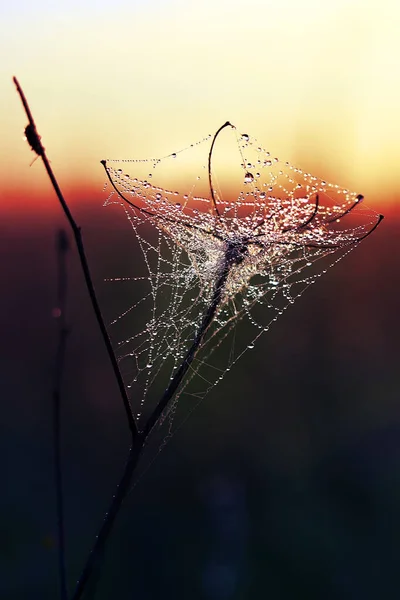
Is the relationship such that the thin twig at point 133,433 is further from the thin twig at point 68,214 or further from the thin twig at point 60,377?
the thin twig at point 60,377

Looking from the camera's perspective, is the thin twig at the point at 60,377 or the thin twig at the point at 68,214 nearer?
the thin twig at the point at 68,214

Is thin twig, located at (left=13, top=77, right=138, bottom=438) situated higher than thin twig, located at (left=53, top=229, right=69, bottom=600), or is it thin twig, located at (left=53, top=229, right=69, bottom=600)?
thin twig, located at (left=13, top=77, right=138, bottom=438)

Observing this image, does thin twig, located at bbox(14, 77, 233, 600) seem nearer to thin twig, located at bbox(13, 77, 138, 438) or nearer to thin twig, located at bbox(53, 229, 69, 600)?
thin twig, located at bbox(13, 77, 138, 438)

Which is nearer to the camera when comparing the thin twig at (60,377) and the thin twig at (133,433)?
the thin twig at (133,433)

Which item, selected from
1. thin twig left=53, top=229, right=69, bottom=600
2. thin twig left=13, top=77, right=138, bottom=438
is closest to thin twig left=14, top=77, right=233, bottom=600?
thin twig left=13, top=77, right=138, bottom=438

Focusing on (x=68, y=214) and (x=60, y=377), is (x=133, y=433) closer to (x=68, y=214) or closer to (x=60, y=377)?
(x=60, y=377)

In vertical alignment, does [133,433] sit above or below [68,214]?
below

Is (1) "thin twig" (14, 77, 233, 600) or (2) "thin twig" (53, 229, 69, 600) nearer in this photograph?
(1) "thin twig" (14, 77, 233, 600)

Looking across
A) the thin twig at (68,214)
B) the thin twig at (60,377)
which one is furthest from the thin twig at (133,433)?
the thin twig at (60,377)

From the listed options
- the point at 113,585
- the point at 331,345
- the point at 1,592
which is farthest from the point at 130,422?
the point at 331,345

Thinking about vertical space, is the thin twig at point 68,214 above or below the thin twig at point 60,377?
above

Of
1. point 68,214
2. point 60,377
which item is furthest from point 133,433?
point 68,214
